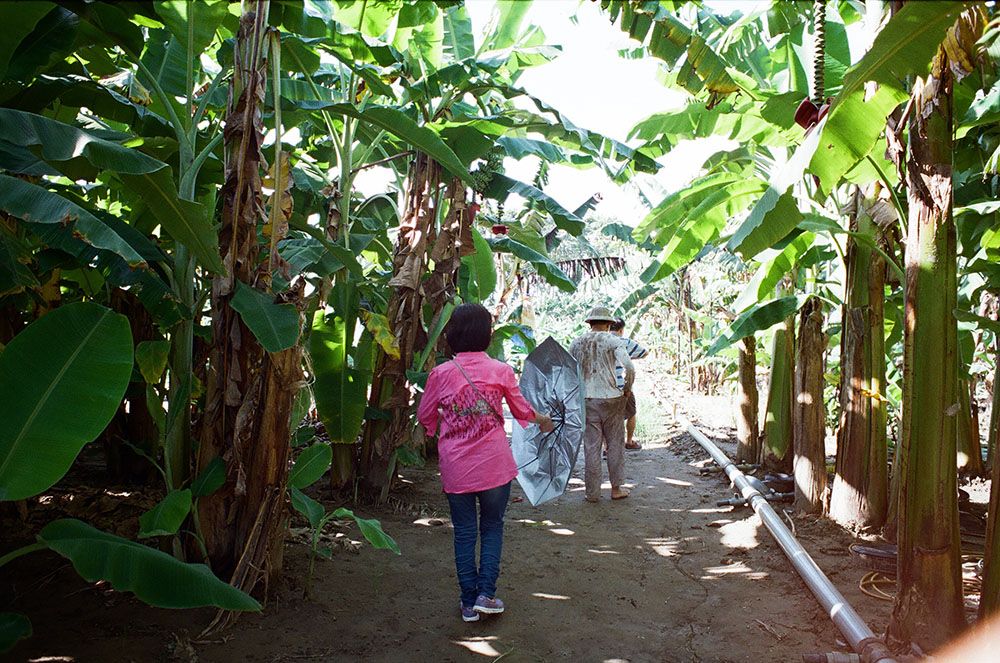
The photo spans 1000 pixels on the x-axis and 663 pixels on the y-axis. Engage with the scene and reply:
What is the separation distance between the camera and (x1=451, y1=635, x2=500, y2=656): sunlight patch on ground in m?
3.30

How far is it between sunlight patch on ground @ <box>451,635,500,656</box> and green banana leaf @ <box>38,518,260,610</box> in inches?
52.7

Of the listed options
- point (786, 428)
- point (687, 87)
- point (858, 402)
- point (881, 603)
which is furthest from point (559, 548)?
point (687, 87)

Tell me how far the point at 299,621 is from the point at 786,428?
197 inches

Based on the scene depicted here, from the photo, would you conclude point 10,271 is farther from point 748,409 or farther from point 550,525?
point 748,409

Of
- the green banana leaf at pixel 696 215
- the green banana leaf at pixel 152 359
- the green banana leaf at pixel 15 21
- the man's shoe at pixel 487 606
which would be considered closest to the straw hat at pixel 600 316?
the green banana leaf at pixel 696 215

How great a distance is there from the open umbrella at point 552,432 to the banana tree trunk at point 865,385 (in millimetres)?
1976

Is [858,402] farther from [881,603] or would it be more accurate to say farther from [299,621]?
[299,621]

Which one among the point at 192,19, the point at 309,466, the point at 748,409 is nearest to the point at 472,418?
the point at 309,466

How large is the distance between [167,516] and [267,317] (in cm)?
99

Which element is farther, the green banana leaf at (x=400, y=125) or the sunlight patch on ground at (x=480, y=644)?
the green banana leaf at (x=400, y=125)

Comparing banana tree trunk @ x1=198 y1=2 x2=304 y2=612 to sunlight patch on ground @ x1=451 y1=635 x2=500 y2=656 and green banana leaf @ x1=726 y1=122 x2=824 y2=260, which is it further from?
green banana leaf @ x1=726 y1=122 x2=824 y2=260

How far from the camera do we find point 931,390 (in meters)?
3.11

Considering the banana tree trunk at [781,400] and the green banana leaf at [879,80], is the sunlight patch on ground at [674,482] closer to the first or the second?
the banana tree trunk at [781,400]

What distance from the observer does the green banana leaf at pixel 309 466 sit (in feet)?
11.9
